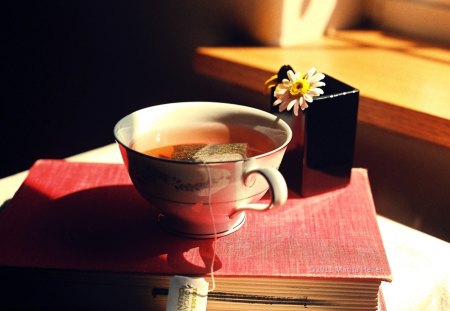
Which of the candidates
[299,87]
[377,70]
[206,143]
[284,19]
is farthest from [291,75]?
[284,19]

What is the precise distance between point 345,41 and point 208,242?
91 centimetres

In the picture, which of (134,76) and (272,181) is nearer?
(272,181)

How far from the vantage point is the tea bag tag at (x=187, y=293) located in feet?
1.66

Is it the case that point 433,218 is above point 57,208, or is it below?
below

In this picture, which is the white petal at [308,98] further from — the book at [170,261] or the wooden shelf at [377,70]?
the wooden shelf at [377,70]

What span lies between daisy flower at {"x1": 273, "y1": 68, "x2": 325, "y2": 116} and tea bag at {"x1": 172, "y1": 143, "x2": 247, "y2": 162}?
3.1 inches

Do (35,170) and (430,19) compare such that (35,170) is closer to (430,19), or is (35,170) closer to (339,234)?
(339,234)

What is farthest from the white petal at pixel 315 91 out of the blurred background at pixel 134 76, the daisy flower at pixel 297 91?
the blurred background at pixel 134 76

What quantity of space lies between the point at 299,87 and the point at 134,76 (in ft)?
2.35

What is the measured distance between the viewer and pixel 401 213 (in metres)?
1.05

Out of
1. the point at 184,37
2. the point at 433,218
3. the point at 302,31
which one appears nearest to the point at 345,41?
the point at 302,31

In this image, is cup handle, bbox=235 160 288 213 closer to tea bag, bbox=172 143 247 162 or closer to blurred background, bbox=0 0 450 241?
tea bag, bbox=172 143 247 162

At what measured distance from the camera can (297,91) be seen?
626 millimetres

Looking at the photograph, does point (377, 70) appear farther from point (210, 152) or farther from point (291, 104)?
point (210, 152)
